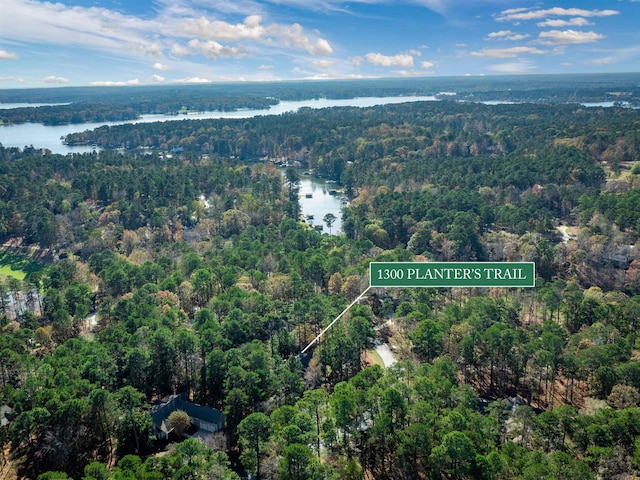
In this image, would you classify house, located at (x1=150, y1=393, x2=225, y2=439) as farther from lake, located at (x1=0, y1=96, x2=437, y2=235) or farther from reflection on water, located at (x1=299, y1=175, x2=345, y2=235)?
lake, located at (x1=0, y1=96, x2=437, y2=235)

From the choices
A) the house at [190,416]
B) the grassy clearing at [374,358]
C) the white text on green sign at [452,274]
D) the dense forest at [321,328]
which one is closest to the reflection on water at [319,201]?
the dense forest at [321,328]

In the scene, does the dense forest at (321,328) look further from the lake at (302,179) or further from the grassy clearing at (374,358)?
the lake at (302,179)

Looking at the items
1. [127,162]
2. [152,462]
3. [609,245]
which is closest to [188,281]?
[152,462]

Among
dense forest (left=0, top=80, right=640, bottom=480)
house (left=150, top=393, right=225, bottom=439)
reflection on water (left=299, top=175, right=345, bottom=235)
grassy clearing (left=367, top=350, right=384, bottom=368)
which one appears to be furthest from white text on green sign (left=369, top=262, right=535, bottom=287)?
reflection on water (left=299, top=175, right=345, bottom=235)

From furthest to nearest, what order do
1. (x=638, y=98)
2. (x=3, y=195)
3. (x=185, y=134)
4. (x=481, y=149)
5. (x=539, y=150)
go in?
(x=638, y=98)
(x=185, y=134)
(x=481, y=149)
(x=539, y=150)
(x=3, y=195)

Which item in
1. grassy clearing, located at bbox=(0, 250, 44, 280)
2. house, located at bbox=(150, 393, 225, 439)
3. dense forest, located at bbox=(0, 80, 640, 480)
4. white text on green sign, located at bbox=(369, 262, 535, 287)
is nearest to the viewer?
dense forest, located at bbox=(0, 80, 640, 480)

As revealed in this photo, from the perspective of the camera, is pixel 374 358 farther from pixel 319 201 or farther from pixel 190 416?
pixel 319 201

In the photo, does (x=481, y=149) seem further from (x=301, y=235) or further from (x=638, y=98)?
(x=638, y=98)
